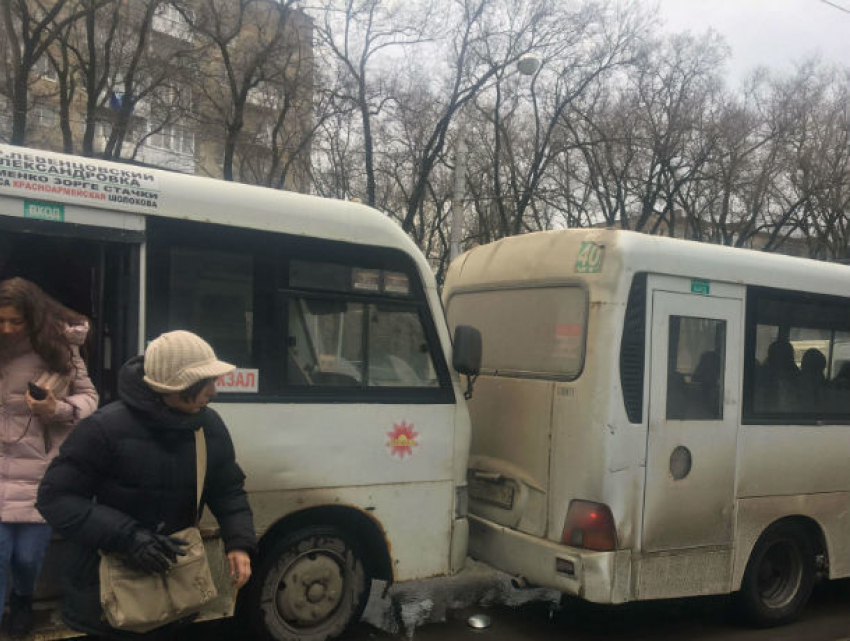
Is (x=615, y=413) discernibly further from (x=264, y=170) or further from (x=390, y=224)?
(x=264, y=170)

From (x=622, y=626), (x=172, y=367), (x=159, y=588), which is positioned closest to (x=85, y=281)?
(x=172, y=367)

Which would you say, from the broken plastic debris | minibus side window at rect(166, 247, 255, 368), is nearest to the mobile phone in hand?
minibus side window at rect(166, 247, 255, 368)

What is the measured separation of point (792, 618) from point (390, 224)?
410cm

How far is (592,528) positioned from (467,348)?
1326mm

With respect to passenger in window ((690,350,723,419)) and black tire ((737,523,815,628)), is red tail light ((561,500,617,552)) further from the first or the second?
black tire ((737,523,815,628))

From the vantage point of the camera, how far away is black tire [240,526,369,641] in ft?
14.5

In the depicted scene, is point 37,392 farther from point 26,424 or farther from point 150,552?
point 150,552

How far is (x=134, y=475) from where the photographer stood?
8.46 ft

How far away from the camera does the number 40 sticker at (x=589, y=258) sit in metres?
4.95

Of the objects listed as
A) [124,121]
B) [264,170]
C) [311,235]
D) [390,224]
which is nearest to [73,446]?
[311,235]

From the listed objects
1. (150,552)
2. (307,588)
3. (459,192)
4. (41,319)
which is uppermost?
(459,192)

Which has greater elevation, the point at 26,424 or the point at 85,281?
the point at 85,281

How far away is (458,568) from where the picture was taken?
500cm

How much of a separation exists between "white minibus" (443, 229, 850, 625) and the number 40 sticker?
0.6 inches
